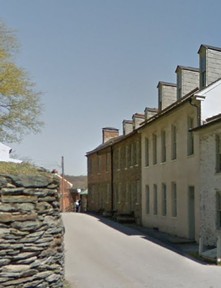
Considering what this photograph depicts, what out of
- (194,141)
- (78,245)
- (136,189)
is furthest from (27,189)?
(136,189)

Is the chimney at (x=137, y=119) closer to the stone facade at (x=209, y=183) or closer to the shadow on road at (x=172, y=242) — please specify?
the shadow on road at (x=172, y=242)

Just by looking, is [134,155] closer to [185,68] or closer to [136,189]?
[136,189]

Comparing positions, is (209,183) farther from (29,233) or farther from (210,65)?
(29,233)

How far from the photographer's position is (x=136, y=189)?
27859 millimetres

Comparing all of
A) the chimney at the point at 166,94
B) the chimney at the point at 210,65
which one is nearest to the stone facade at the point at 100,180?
the chimney at the point at 166,94

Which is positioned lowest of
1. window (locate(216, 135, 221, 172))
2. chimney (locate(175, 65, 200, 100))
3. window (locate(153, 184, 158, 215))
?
window (locate(153, 184, 158, 215))

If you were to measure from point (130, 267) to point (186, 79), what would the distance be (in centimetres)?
1239

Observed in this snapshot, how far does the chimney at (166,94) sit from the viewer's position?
2470cm

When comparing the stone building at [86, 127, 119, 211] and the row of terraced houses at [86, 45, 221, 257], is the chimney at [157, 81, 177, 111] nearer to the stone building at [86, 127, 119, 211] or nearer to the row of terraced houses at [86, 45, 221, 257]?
the row of terraced houses at [86, 45, 221, 257]

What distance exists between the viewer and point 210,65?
60.1 feet

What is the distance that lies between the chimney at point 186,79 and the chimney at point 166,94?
2.90 m

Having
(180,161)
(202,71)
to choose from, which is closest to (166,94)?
(202,71)

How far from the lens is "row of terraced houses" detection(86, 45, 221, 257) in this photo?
1606 cm

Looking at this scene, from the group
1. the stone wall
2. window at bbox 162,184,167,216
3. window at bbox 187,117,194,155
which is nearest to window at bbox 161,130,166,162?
window at bbox 162,184,167,216
